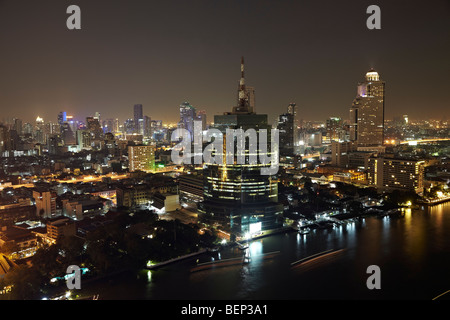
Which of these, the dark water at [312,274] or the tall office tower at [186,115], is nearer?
the dark water at [312,274]

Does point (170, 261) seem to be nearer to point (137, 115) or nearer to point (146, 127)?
point (146, 127)

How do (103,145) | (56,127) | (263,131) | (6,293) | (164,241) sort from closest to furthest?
1. (6,293)
2. (164,241)
3. (263,131)
4. (103,145)
5. (56,127)

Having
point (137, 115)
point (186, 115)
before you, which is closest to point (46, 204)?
point (186, 115)

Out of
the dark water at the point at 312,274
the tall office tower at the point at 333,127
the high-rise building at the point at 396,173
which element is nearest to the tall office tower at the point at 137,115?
the tall office tower at the point at 333,127

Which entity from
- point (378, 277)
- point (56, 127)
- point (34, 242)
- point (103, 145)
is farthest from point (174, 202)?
point (56, 127)

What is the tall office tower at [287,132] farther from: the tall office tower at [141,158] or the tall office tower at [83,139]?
the tall office tower at [83,139]

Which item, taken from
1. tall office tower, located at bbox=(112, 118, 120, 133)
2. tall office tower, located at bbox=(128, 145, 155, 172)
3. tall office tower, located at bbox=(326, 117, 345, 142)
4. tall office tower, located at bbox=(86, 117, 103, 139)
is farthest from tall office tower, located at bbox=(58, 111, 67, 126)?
tall office tower, located at bbox=(326, 117, 345, 142)
